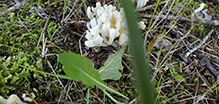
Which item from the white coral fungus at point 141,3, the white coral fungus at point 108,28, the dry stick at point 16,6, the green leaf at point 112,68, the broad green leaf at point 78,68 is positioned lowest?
the green leaf at point 112,68

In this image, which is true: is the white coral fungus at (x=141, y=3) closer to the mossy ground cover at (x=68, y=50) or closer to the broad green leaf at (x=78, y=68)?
the mossy ground cover at (x=68, y=50)

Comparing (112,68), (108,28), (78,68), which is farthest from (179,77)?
(78,68)

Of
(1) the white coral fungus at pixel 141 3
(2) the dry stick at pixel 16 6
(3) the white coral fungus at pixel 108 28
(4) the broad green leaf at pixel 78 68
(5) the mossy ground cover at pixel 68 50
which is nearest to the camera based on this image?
(4) the broad green leaf at pixel 78 68

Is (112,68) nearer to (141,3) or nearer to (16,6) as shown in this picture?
(141,3)

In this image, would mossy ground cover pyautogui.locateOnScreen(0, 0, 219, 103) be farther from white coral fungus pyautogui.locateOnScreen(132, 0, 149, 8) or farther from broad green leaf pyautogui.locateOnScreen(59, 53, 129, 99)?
broad green leaf pyautogui.locateOnScreen(59, 53, 129, 99)

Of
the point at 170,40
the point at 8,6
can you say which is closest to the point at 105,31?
the point at 170,40

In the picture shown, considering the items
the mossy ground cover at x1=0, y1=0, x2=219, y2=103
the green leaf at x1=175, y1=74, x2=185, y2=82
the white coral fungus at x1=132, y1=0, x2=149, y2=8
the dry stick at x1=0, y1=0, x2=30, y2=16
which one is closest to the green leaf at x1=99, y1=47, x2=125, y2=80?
the mossy ground cover at x1=0, y1=0, x2=219, y2=103

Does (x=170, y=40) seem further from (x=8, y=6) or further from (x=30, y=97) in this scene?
(x=8, y=6)

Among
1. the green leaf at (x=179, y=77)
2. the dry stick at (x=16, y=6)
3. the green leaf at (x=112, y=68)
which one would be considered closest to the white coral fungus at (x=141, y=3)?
the green leaf at (x=112, y=68)
